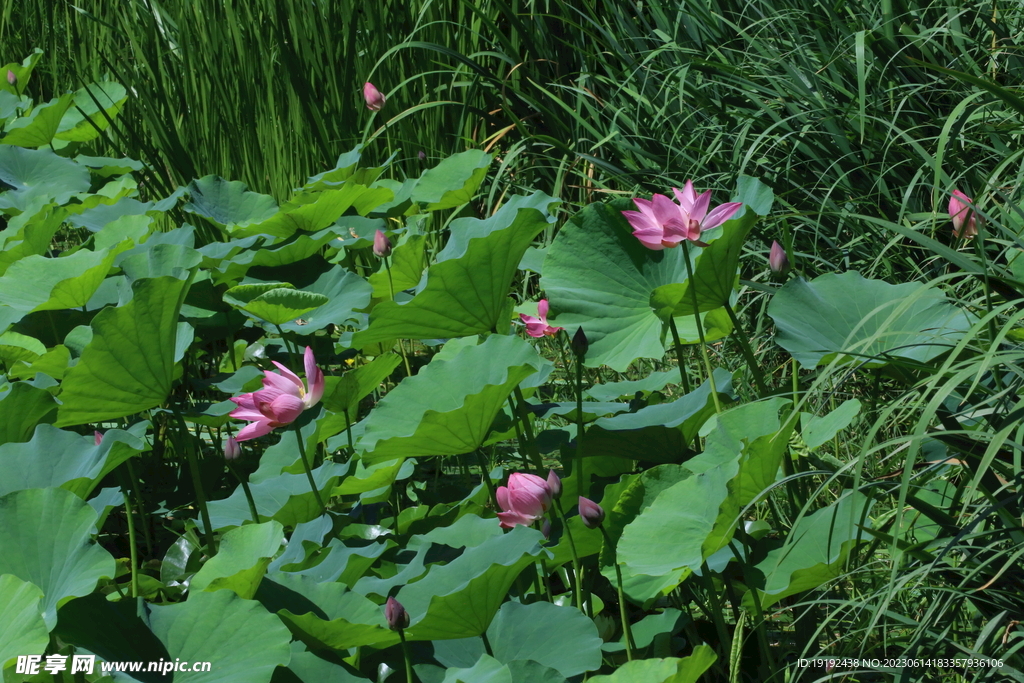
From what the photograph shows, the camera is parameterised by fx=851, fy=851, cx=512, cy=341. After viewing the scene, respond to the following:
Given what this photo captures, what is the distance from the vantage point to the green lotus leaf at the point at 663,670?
2.89ft

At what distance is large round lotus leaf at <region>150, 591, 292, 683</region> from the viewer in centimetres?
89

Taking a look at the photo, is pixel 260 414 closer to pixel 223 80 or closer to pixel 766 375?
pixel 766 375

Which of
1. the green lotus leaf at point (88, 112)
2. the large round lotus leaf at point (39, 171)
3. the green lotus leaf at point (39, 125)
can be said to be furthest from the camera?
the green lotus leaf at point (88, 112)

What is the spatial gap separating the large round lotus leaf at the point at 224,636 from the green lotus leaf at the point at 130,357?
422 millimetres

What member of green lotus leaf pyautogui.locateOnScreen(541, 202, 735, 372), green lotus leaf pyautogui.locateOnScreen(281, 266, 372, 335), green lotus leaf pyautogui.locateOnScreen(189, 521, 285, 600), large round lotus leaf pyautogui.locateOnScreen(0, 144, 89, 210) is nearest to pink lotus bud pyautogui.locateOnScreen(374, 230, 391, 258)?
green lotus leaf pyautogui.locateOnScreen(281, 266, 372, 335)

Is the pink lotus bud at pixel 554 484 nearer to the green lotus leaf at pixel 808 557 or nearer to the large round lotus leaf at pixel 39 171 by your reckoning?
the green lotus leaf at pixel 808 557

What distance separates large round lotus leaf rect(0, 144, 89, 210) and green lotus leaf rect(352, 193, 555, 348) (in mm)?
1650

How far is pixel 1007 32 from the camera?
2131 mm

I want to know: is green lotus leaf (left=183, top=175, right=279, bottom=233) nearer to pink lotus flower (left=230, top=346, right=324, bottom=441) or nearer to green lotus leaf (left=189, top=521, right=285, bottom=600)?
pink lotus flower (left=230, top=346, right=324, bottom=441)

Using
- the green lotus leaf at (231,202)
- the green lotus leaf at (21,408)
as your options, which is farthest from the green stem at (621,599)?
the green lotus leaf at (231,202)

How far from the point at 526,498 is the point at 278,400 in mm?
395

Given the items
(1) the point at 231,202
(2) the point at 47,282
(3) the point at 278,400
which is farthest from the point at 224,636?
(1) the point at 231,202

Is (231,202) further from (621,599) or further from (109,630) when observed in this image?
(621,599)

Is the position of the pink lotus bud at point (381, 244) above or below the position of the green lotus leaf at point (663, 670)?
above
